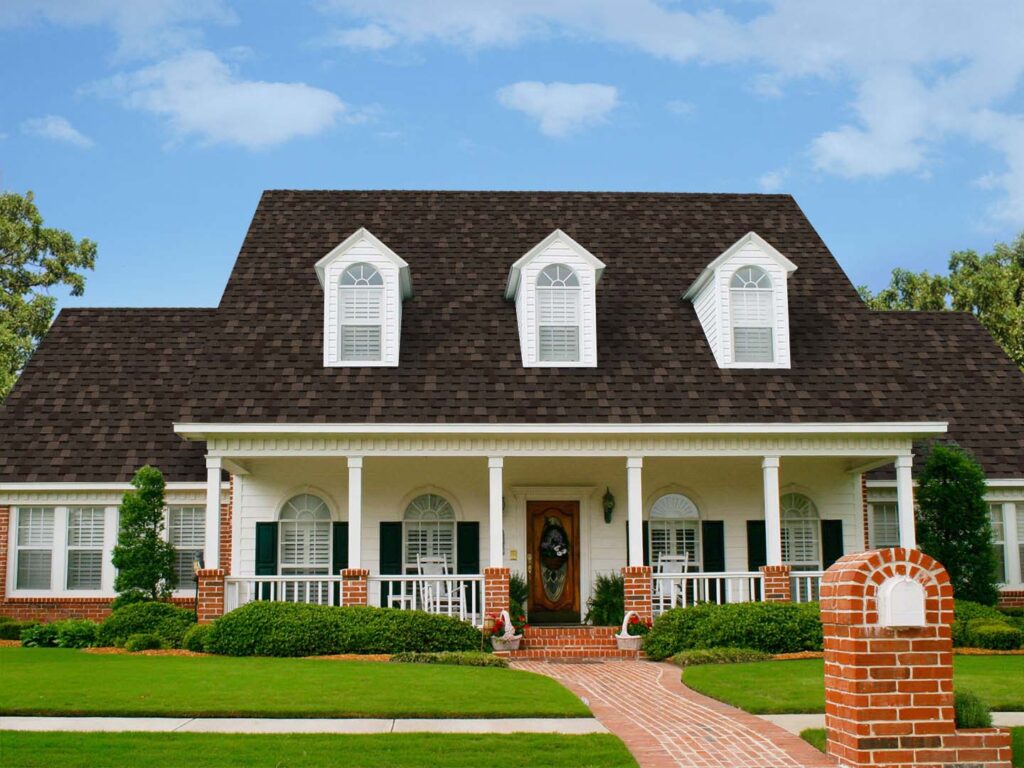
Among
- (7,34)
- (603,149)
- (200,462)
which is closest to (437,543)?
(200,462)

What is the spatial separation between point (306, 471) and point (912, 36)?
14884mm

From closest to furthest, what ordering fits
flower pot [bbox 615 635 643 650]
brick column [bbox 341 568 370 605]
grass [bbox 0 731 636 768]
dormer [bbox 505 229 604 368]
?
grass [bbox 0 731 636 768]
flower pot [bbox 615 635 643 650]
brick column [bbox 341 568 370 605]
dormer [bbox 505 229 604 368]

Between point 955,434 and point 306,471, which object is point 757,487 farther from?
point 306,471

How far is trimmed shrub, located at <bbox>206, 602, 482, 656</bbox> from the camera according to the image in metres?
16.7

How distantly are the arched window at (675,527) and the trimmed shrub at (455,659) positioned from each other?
564 centimetres

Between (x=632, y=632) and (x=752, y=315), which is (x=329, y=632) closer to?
(x=632, y=632)

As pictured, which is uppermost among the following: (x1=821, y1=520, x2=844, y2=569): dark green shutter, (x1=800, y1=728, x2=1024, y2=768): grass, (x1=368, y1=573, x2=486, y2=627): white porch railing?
(x1=821, y1=520, x2=844, y2=569): dark green shutter

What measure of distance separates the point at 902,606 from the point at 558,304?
1266cm

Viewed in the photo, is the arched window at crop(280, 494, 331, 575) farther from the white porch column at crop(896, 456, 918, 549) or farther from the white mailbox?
the white mailbox

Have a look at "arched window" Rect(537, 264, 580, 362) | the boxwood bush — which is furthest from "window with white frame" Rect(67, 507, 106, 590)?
the boxwood bush

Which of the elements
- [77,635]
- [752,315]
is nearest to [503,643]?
[77,635]

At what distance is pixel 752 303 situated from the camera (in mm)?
20422

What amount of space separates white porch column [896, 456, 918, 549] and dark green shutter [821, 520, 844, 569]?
5.96 feet

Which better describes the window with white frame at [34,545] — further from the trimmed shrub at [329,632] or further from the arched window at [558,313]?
the arched window at [558,313]
